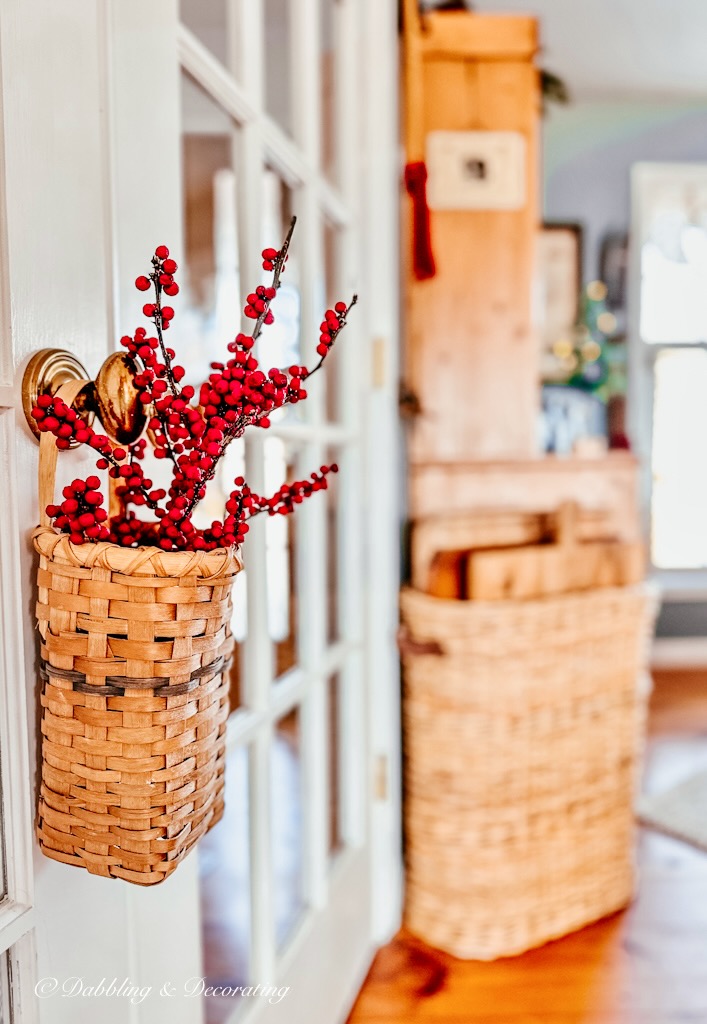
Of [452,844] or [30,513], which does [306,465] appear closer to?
[30,513]

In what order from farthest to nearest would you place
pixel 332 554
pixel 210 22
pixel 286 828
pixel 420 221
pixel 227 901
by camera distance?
1. pixel 286 828
2. pixel 332 554
3. pixel 227 901
4. pixel 420 221
5. pixel 210 22

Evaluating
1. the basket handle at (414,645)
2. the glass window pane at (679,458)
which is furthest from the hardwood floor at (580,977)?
the glass window pane at (679,458)

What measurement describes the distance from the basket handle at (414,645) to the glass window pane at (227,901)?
0.36 metres

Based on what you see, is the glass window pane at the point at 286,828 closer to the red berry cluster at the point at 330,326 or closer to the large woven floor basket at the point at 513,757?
the large woven floor basket at the point at 513,757

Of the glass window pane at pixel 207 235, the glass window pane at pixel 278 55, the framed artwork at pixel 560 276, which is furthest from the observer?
the framed artwork at pixel 560 276

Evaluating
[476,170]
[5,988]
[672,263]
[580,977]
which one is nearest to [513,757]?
[580,977]

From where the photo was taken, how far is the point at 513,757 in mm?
1485

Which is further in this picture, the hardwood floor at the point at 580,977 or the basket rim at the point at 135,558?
the hardwood floor at the point at 580,977

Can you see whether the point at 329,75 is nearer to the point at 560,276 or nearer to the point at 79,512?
the point at 79,512

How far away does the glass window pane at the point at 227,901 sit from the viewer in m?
1.42

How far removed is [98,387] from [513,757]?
3.91 feet

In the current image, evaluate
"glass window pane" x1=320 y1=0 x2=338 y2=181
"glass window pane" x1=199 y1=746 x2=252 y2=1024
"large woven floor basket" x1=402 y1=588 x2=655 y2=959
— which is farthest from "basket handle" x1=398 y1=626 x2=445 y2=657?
"glass window pane" x1=320 y1=0 x2=338 y2=181

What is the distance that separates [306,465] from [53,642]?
0.74 m

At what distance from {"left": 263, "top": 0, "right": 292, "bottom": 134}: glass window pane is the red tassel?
0.73 feet
